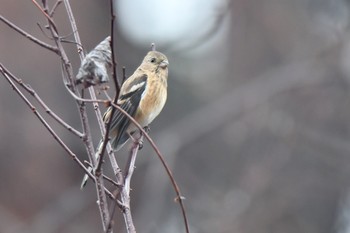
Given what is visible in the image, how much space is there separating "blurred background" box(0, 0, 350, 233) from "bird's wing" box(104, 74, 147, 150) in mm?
4287

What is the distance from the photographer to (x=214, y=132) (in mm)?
13867

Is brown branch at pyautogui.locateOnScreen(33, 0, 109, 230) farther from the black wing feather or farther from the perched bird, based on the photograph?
the perched bird

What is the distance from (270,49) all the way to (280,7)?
0.72 meters

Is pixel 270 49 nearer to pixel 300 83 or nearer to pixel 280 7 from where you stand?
pixel 280 7

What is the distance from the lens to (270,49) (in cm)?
1521

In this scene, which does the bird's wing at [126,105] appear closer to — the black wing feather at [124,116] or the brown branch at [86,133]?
the black wing feather at [124,116]

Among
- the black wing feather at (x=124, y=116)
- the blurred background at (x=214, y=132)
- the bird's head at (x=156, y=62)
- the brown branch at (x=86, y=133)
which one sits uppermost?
the blurred background at (x=214, y=132)

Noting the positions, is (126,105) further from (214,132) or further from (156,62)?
(214,132)

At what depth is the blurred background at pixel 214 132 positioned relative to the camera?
39.4 ft

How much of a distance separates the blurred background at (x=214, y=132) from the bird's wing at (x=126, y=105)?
4.29 meters

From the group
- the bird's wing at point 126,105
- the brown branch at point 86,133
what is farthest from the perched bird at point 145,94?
the brown branch at point 86,133

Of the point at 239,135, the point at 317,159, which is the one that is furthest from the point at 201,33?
the point at 317,159

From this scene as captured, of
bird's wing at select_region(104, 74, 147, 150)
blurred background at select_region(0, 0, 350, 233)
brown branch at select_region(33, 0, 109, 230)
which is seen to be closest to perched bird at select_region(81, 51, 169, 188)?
bird's wing at select_region(104, 74, 147, 150)

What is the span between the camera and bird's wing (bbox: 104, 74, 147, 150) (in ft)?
19.7
